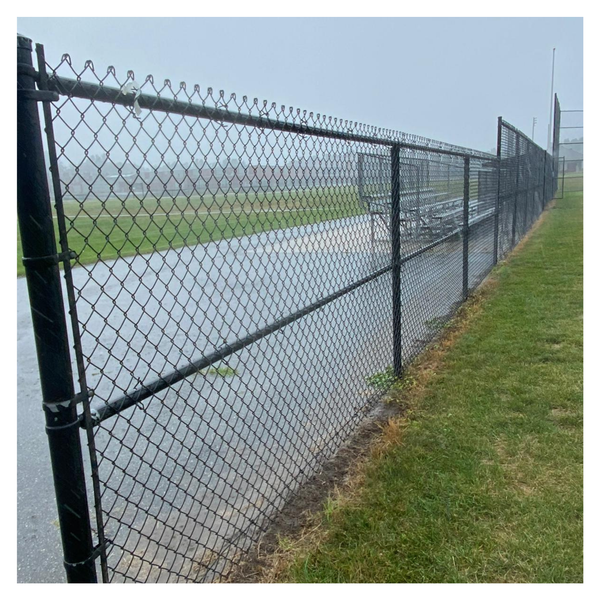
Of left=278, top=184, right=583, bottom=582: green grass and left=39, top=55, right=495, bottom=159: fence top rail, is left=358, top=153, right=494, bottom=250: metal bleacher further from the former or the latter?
left=278, top=184, right=583, bottom=582: green grass

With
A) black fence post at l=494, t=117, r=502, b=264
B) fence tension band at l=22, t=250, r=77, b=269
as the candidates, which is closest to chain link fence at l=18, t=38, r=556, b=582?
fence tension band at l=22, t=250, r=77, b=269

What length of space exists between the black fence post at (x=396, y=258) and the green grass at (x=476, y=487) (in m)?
0.37

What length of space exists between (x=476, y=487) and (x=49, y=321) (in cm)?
234

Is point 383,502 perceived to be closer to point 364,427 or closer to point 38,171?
point 364,427

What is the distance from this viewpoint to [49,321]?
1.49 m

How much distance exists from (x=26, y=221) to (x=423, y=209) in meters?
4.46

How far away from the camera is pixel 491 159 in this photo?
7566 millimetres

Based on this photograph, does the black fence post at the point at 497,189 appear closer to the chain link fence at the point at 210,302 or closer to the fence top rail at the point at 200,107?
the chain link fence at the point at 210,302

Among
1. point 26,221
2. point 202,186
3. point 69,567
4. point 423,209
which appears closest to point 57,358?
point 26,221

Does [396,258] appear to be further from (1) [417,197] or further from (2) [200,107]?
(2) [200,107]

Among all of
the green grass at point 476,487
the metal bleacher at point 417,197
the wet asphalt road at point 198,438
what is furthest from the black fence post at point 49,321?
the metal bleacher at point 417,197

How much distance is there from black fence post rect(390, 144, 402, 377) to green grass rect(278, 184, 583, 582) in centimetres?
37

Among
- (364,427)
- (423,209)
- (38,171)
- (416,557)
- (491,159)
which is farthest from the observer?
(491,159)

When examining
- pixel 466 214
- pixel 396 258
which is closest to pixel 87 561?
pixel 396 258
